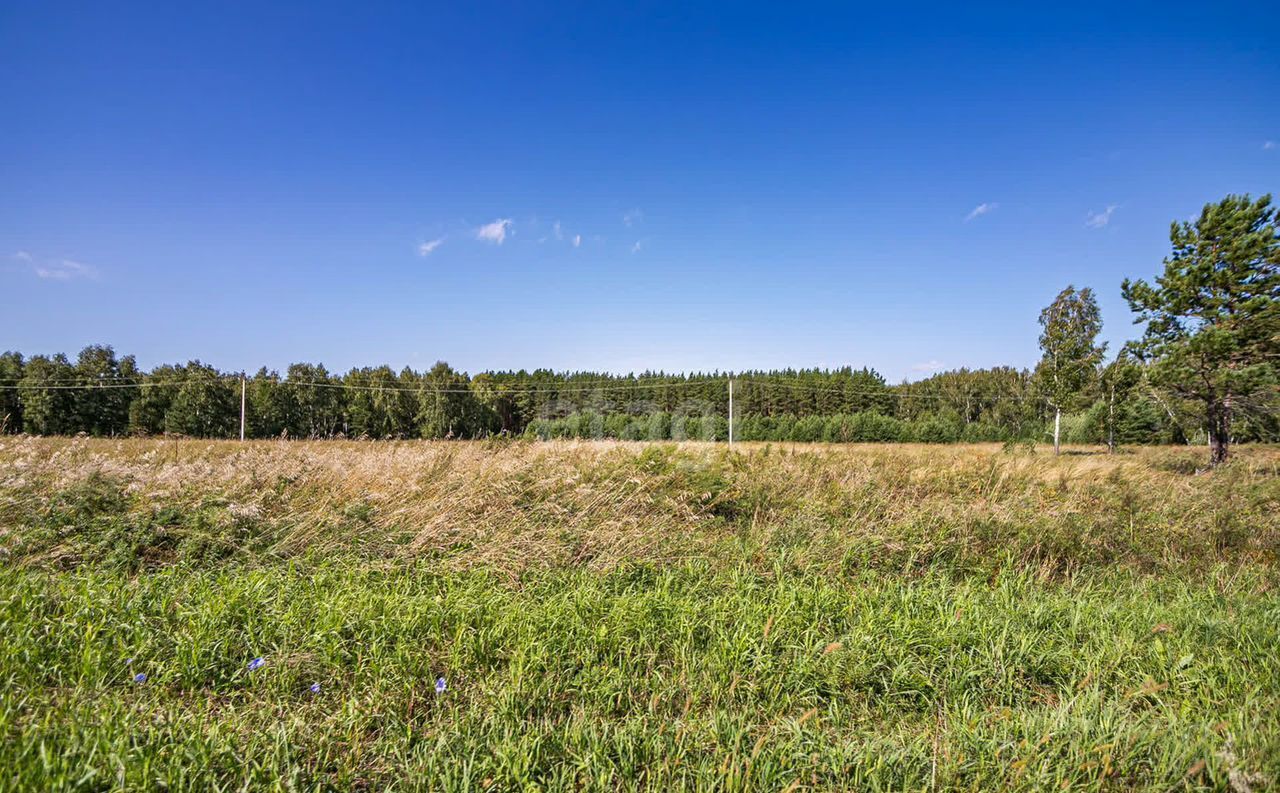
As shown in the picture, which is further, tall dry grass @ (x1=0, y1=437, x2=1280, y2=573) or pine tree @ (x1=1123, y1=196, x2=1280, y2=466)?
pine tree @ (x1=1123, y1=196, x2=1280, y2=466)

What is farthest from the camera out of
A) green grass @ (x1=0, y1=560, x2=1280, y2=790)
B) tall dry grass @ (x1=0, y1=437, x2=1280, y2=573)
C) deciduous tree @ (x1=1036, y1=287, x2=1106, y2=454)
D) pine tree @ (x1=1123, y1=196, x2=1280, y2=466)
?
deciduous tree @ (x1=1036, y1=287, x2=1106, y2=454)

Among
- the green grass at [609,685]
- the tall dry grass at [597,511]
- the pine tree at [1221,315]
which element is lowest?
the green grass at [609,685]

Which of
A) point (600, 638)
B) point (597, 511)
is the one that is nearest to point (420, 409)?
point (597, 511)

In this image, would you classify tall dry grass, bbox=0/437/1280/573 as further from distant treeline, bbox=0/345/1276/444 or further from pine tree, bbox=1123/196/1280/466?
distant treeline, bbox=0/345/1276/444

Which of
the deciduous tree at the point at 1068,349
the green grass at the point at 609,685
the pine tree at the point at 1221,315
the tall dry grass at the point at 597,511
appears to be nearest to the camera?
the green grass at the point at 609,685

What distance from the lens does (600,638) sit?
124 inches

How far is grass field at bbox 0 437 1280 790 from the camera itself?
2.14 meters

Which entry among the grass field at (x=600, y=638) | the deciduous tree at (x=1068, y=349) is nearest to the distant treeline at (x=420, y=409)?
the deciduous tree at (x=1068, y=349)

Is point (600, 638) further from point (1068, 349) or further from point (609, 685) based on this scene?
point (1068, 349)

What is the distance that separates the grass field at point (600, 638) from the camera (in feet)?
7.01

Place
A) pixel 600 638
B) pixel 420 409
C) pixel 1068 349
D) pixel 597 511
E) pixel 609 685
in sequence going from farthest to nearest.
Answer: pixel 420 409, pixel 1068 349, pixel 597 511, pixel 600 638, pixel 609 685

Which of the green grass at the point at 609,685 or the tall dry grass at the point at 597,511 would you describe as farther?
the tall dry grass at the point at 597,511

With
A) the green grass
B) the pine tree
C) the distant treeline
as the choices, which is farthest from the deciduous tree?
the green grass

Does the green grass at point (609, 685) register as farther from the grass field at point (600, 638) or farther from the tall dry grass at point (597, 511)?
the tall dry grass at point (597, 511)
